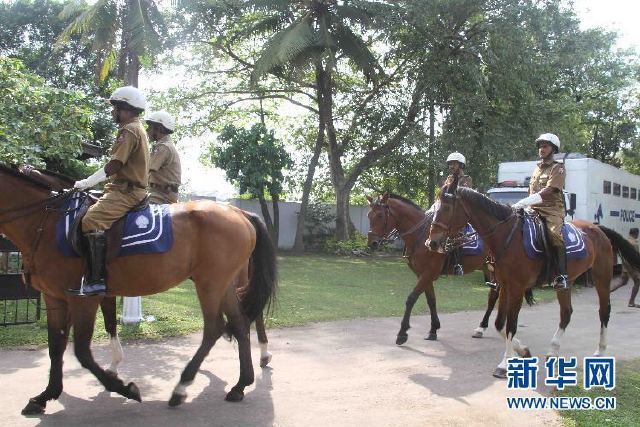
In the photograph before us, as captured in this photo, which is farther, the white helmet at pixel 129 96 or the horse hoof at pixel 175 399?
the white helmet at pixel 129 96

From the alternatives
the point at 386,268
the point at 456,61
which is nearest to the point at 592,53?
the point at 456,61

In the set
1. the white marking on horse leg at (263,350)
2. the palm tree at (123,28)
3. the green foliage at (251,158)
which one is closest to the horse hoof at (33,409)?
the white marking on horse leg at (263,350)

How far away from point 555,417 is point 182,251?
396 centimetres

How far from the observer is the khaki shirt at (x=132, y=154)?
17.2 ft

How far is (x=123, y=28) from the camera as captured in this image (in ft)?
52.1

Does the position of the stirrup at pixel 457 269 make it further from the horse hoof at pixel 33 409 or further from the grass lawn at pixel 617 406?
the horse hoof at pixel 33 409

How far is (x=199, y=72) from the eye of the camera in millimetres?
26953

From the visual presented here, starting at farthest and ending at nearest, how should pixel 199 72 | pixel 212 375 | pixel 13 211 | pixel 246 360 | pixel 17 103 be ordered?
pixel 199 72 → pixel 17 103 → pixel 212 375 → pixel 246 360 → pixel 13 211

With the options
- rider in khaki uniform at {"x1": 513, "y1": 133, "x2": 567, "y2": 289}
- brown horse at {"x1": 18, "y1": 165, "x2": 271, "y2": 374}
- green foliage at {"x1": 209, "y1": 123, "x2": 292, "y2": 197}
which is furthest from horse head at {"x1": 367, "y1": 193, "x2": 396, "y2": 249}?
green foliage at {"x1": 209, "y1": 123, "x2": 292, "y2": 197}

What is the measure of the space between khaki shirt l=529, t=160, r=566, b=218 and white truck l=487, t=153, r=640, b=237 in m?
8.61

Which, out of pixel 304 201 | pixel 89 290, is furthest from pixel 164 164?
pixel 304 201

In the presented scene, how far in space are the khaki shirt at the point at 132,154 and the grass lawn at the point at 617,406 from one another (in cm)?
467

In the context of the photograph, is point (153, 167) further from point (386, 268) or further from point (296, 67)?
point (296, 67)

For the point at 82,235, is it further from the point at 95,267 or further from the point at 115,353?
the point at 115,353
